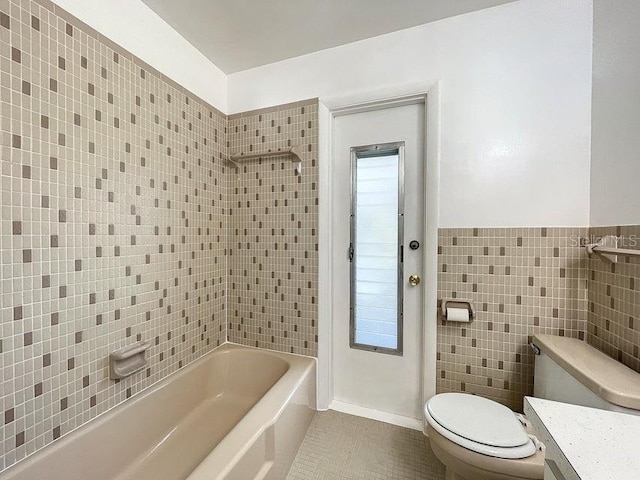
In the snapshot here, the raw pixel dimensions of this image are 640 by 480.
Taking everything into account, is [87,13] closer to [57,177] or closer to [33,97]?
[33,97]

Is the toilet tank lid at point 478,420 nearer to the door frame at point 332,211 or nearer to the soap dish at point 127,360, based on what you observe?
the door frame at point 332,211

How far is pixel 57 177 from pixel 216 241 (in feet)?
3.14

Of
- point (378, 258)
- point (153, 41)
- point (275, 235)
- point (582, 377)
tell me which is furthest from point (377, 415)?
point (153, 41)

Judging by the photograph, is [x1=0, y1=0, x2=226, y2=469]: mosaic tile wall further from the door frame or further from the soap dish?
the door frame

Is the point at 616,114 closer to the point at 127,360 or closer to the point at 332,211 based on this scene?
the point at 332,211

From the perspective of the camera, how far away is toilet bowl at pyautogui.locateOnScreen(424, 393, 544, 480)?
94cm

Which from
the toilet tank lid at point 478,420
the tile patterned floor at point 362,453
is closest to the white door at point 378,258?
the tile patterned floor at point 362,453

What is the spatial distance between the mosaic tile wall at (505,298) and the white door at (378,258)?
19cm

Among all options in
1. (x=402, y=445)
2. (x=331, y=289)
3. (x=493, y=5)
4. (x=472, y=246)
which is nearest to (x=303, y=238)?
(x=331, y=289)

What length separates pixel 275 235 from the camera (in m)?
1.88

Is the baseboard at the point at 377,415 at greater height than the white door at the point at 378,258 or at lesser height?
lesser

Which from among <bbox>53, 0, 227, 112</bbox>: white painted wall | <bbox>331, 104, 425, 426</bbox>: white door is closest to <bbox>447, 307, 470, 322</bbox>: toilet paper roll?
<bbox>331, 104, 425, 426</bbox>: white door

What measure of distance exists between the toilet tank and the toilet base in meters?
0.28

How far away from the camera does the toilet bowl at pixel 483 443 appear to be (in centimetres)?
94
